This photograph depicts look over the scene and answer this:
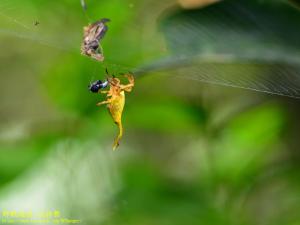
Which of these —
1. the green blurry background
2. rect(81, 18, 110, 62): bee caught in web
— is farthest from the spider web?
the green blurry background

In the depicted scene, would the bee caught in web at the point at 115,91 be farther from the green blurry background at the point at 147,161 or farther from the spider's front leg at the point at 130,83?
the green blurry background at the point at 147,161

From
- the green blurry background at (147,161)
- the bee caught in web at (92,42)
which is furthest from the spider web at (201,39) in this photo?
the green blurry background at (147,161)

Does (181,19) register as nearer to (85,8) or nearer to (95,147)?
(85,8)

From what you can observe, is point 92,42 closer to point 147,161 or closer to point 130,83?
point 130,83

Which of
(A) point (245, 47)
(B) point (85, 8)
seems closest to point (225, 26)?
(A) point (245, 47)

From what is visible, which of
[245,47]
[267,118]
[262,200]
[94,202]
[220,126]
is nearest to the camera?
[245,47]

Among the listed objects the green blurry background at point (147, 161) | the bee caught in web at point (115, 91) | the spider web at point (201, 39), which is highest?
the spider web at point (201, 39)
